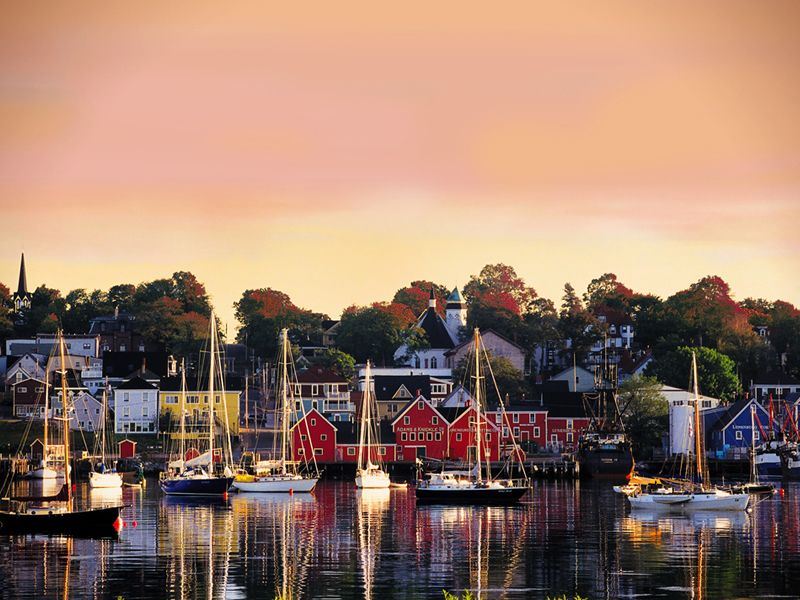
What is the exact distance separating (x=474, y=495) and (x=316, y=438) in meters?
42.5

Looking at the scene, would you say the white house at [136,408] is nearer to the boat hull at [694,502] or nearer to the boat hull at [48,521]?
the boat hull at [694,502]

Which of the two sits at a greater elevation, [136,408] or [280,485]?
[136,408]

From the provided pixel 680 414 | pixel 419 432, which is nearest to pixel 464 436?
pixel 419 432

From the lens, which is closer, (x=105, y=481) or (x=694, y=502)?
(x=694, y=502)

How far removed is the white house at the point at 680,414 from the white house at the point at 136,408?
55324mm

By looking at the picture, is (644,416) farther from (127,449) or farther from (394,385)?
(127,449)

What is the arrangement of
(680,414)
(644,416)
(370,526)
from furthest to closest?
(644,416), (680,414), (370,526)

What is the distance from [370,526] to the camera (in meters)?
99.8

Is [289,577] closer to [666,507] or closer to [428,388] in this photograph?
[666,507]

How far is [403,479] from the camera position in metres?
153

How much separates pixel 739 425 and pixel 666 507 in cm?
5613

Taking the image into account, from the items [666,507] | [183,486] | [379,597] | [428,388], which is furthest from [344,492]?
[379,597]

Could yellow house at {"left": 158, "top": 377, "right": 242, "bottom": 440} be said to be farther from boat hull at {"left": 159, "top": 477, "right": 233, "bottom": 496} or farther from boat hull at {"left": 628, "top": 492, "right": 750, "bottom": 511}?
boat hull at {"left": 628, "top": 492, "right": 750, "bottom": 511}

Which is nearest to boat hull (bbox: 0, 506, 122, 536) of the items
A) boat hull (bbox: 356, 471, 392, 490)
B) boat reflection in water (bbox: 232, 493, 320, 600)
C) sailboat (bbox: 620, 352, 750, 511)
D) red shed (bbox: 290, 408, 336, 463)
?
boat reflection in water (bbox: 232, 493, 320, 600)
